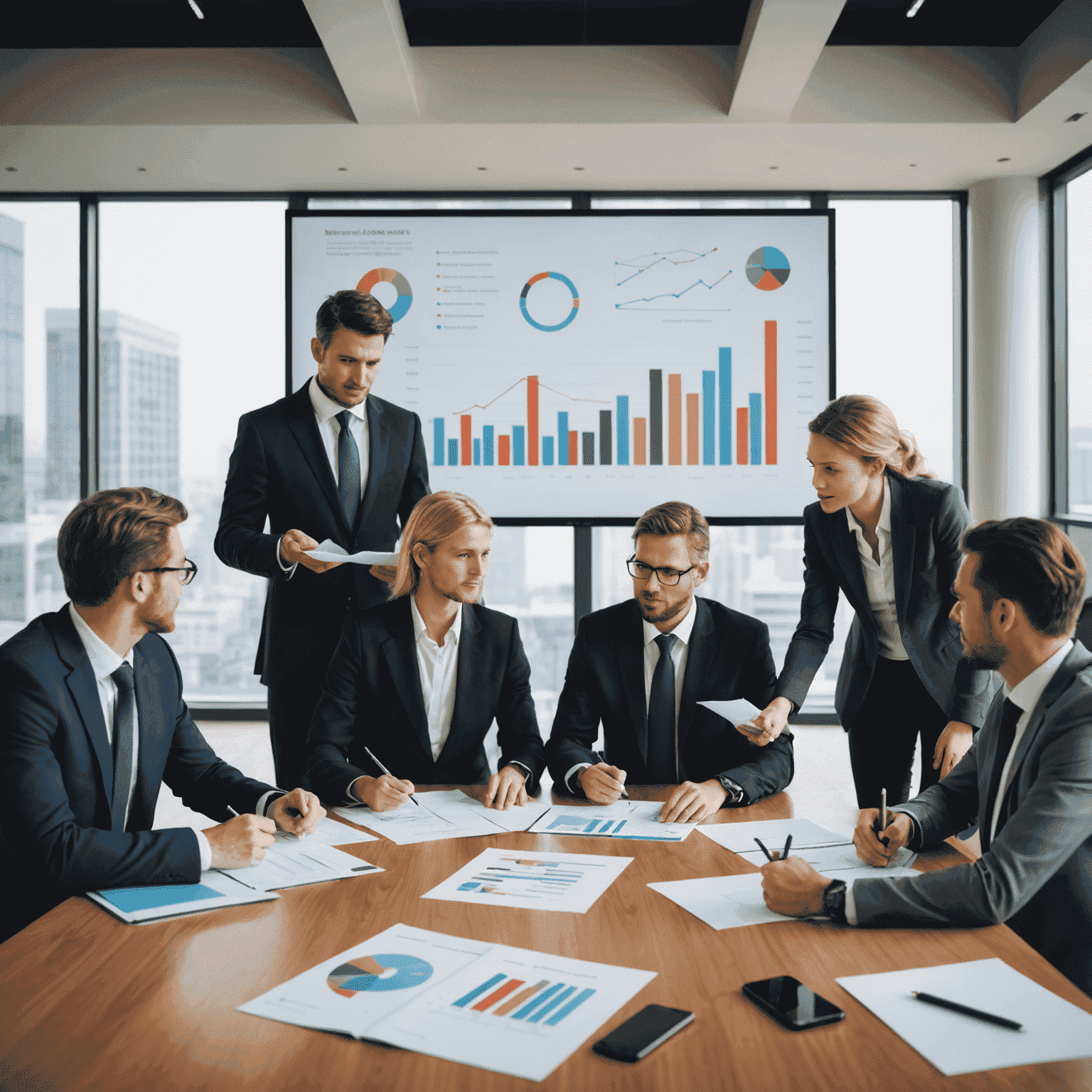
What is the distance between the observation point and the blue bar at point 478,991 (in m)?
1.11

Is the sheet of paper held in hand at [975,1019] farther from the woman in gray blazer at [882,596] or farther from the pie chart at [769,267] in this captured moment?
the pie chart at [769,267]

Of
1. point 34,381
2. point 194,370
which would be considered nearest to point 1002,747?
point 194,370

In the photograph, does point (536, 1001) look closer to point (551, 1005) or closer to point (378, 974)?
point (551, 1005)

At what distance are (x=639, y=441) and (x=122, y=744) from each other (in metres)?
3.37

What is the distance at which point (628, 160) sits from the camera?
14.5 ft

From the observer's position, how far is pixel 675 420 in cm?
475

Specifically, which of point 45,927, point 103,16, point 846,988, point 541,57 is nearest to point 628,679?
point 846,988

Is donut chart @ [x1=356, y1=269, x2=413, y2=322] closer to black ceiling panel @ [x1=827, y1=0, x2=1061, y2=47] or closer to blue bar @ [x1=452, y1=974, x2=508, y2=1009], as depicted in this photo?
black ceiling panel @ [x1=827, y1=0, x2=1061, y2=47]

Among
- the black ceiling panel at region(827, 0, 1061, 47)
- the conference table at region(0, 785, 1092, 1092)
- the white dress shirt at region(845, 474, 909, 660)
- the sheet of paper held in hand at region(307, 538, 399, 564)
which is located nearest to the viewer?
the conference table at region(0, 785, 1092, 1092)

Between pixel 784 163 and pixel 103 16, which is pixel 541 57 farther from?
pixel 103 16

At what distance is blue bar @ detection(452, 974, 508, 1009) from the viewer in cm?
111

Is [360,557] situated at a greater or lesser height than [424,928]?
greater

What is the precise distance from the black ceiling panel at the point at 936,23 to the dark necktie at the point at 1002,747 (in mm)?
3365

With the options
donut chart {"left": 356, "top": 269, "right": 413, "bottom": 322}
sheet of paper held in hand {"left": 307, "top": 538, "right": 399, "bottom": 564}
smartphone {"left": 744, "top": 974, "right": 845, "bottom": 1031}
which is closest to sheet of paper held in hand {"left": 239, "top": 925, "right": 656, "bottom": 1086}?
smartphone {"left": 744, "top": 974, "right": 845, "bottom": 1031}
